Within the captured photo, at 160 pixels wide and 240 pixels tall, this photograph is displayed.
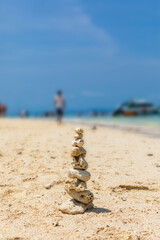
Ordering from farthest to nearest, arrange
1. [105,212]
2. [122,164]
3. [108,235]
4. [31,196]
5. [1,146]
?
[1,146]
[122,164]
[31,196]
[105,212]
[108,235]

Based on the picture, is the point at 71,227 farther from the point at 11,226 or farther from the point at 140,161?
the point at 140,161

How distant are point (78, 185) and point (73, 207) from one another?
30cm

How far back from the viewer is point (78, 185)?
13.1ft

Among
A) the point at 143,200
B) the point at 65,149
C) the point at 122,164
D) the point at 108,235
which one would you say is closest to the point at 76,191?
the point at 108,235

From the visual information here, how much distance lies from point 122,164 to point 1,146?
10.0 ft

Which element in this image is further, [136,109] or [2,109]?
[136,109]

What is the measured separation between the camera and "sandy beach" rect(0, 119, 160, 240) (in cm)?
352

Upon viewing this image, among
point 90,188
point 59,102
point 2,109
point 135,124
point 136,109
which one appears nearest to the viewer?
point 90,188

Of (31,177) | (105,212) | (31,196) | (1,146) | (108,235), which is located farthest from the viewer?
(1,146)

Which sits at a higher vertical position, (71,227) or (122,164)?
(122,164)

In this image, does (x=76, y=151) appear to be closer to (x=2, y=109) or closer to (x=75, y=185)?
(x=75, y=185)

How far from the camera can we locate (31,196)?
4.46 metres

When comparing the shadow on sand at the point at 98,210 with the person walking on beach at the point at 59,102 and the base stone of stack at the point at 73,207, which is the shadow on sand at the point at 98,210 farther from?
the person walking on beach at the point at 59,102

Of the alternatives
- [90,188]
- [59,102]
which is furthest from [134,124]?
[90,188]
